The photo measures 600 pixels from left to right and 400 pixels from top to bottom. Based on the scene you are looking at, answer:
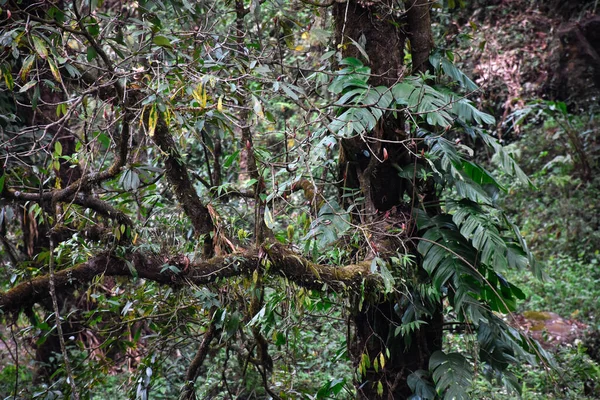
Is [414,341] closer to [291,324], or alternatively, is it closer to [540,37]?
[291,324]

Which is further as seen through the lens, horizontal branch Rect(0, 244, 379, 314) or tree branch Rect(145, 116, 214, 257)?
tree branch Rect(145, 116, 214, 257)

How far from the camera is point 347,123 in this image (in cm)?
286

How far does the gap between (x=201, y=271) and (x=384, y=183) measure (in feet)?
3.80

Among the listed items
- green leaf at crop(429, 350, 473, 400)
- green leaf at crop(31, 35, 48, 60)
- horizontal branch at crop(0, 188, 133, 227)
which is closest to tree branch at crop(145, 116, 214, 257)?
horizontal branch at crop(0, 188, 133, 227)

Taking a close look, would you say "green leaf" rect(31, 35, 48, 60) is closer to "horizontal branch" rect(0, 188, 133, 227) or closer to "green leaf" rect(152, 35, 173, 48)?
"green leaf" rect(152, 35, 173, 48)

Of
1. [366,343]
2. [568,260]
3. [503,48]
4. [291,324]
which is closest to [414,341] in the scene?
[366,343]

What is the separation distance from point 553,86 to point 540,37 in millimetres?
761

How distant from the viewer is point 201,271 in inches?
115

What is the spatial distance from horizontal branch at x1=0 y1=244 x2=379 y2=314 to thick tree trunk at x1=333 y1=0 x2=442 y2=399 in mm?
376

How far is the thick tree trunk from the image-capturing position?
3281 mm

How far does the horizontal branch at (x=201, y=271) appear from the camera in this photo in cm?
278

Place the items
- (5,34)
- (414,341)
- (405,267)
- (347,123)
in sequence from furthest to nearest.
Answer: (414,341) < (405,267) < (347,123) < (5,34)

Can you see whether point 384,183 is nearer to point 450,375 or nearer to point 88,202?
point 450,375

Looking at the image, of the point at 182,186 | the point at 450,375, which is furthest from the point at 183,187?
the point at 450,375
